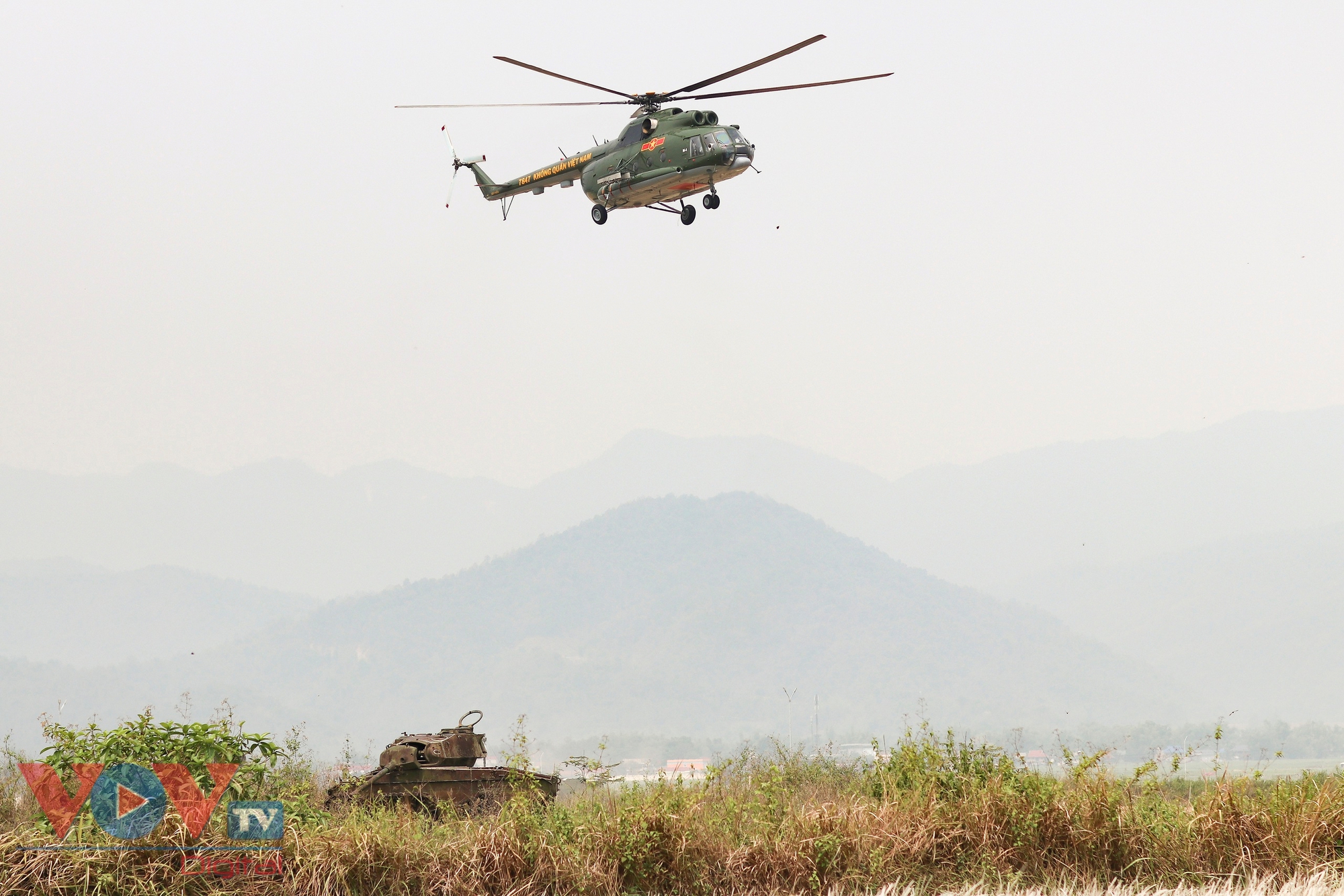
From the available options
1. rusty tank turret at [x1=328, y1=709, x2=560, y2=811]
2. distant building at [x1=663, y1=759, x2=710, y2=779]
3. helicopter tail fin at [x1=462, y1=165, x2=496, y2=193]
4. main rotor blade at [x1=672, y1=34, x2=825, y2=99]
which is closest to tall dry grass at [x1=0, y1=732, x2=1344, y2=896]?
distant building at [x1=663, y1=759, x2=710, y2=779]

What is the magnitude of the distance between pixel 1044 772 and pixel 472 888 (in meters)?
6.90

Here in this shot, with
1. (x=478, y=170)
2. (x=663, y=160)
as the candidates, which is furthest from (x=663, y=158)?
(x=478, y=170)

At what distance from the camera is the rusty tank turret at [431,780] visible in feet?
62.2

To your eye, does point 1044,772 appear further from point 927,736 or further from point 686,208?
point 686,208

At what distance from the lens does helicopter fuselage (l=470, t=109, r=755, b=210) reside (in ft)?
77.7

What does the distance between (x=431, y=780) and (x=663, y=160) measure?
12.6m

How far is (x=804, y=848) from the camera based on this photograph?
1227 cm

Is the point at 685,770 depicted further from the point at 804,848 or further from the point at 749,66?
the point at 749,66

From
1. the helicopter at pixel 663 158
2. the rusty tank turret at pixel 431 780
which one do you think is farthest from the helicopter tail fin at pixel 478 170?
the rusty tank turret at pixel 431 780

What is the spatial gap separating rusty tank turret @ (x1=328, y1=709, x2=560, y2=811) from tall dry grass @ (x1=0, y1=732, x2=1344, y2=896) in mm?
5825

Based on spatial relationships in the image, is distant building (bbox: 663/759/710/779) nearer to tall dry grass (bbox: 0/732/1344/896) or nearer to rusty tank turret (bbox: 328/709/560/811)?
tall dry grass (bbox: 0/732/1344/896)

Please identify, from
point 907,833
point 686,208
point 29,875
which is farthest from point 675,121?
point 29,875

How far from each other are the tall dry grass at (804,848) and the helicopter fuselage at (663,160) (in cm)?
1385

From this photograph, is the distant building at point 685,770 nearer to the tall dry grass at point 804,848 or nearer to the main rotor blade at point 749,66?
the tall dry grass at point 804,848
